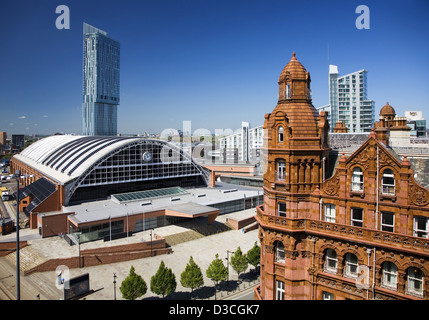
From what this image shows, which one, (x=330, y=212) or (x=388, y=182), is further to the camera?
(x=330, y=212)

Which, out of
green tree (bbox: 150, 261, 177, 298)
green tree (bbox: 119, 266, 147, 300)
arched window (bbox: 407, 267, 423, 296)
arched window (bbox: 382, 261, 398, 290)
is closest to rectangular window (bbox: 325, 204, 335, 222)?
arched window (bbox: 382, 261, 398, 290)

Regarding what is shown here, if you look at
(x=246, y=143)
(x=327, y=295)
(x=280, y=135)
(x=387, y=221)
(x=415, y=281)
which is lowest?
(x=327, y=295)

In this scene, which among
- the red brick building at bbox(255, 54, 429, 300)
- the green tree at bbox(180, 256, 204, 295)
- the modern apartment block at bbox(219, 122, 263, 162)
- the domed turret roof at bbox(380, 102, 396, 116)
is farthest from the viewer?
the modern apartment block at bbox(219, 122, 263, 162)

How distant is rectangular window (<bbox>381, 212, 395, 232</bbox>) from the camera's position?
18.6 metres

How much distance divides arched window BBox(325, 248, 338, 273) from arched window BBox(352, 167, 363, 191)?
4.51 metres

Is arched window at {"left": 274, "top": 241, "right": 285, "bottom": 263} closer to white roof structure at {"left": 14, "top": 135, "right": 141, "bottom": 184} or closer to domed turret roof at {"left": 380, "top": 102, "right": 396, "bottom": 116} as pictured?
domed turret roof at {"left": 380, "top": 102, "right": 396, "bottom": 116}

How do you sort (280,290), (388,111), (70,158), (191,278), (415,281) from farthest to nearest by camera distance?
(70,158)
(388,111)
(191,278)
(280,290)
(415,281)

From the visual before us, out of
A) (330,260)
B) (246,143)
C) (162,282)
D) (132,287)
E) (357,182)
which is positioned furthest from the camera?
(246,143)

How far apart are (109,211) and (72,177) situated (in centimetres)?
1091

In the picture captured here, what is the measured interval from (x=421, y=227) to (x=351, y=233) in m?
3.77

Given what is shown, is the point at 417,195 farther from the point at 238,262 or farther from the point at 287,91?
the point at 238,262

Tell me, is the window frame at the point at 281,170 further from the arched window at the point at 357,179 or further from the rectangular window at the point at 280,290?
the rectangular window at the point at 280,290

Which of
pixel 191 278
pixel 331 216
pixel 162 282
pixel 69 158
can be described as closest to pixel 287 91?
pixel 331 216

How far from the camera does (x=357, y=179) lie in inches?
787
